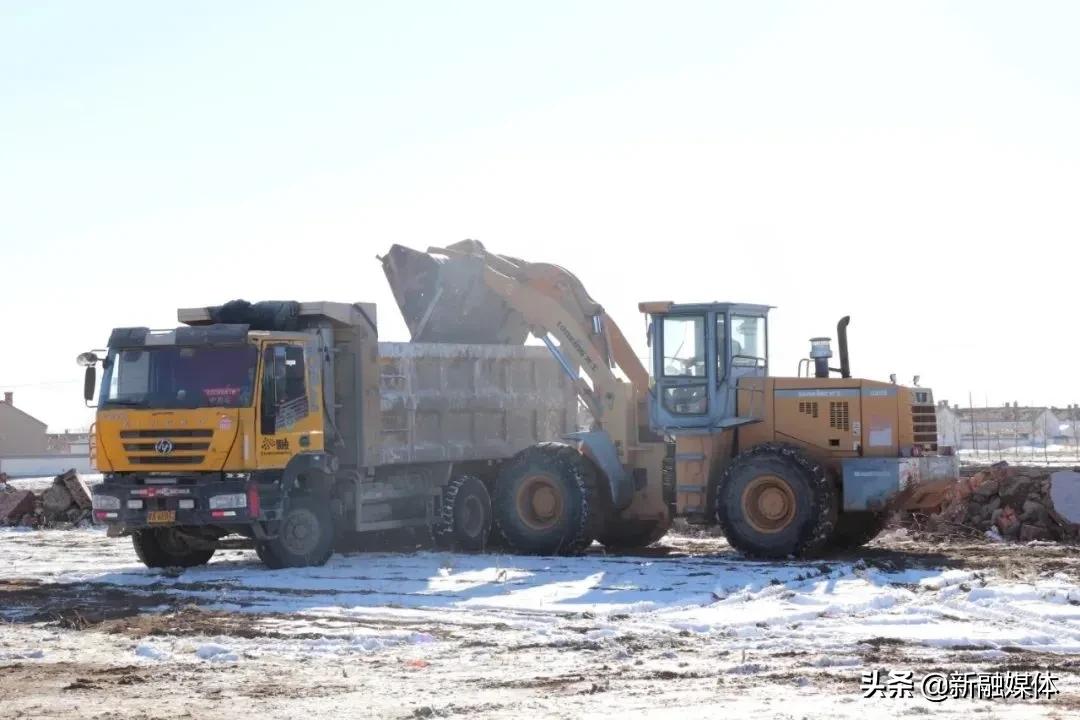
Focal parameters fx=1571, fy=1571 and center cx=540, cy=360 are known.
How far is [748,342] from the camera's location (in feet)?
70.7

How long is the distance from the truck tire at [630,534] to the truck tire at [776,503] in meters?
2.62

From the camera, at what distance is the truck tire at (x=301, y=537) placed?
65.7 feet

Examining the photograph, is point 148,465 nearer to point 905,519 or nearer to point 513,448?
point 513,448

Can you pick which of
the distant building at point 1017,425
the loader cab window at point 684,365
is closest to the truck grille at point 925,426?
the loader cab window at point 684,365

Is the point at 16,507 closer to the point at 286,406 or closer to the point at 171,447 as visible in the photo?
the point at 171,447

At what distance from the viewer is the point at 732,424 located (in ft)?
68.8

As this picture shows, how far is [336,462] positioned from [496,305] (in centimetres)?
421

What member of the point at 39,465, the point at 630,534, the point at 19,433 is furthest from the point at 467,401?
the point at 19,433

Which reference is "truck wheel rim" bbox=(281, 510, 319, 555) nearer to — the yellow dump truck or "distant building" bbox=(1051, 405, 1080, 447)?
the yellow dump truck

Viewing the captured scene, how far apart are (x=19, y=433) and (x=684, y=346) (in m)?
81.9

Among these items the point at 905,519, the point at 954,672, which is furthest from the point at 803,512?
the point at 954,672

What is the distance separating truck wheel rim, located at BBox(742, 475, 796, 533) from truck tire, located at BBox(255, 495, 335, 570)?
18.1 ft

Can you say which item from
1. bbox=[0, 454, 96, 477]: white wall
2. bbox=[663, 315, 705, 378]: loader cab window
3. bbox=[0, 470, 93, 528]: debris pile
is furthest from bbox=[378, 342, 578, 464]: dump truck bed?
bbox=[0, 454, 96, 477]: white wall

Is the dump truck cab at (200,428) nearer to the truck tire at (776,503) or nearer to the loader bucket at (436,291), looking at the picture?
the loader bucket at (436,291)
